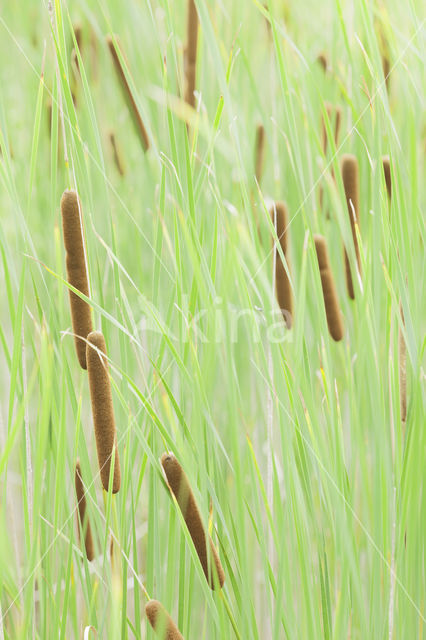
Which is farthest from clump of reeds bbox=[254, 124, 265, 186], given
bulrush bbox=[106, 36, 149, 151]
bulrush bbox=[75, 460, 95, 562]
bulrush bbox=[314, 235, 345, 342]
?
bulrush bbox=[75, 460, 95, 562]

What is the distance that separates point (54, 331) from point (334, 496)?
1.43 feet

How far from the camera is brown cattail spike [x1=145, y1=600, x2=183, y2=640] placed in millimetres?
691

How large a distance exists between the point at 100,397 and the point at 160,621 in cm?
22

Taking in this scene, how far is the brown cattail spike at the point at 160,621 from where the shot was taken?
27.2 inches

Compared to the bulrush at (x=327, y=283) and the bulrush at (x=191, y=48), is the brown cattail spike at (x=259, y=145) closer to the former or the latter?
the bulrush at (x=191, y=48)

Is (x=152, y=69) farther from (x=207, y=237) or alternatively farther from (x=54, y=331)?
(x=54, y=331)

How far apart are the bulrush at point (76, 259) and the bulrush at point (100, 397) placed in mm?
64

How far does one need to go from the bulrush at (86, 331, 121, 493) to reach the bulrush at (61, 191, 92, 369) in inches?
2.5

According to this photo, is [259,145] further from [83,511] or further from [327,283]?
[83,511]

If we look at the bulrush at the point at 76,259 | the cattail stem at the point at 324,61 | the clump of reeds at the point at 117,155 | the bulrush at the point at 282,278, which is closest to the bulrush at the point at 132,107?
the clump of reeds at the point at 117,155

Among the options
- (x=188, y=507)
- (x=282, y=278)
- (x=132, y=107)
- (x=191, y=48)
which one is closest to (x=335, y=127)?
(x=191, y=48)

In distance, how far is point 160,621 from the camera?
0.70 m

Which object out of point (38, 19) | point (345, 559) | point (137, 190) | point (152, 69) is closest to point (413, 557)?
point (345, 559)

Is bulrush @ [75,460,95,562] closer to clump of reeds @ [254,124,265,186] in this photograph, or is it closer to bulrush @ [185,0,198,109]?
bulrush @ [185,0,198,109]
